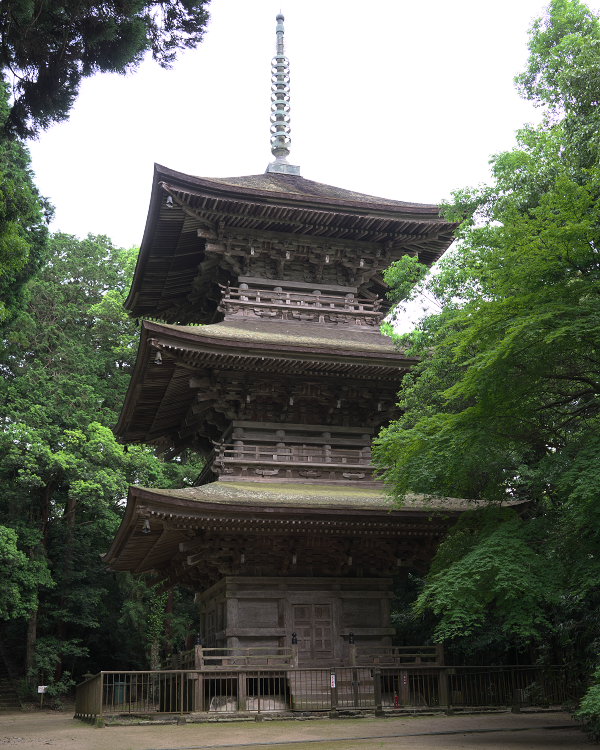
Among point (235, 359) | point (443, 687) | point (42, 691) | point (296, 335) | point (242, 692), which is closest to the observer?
point (242, 692)

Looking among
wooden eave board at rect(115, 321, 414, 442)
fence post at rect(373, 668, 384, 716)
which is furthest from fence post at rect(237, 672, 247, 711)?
wooden eave board at rect(115, 321, 414, 442)

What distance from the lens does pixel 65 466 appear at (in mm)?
33812

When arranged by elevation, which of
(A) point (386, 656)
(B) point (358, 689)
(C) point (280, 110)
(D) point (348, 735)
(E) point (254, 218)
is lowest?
(D) point (348, 735)

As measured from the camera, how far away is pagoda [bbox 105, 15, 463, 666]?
16.7m

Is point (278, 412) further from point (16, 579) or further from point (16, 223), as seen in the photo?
point (16, 579)

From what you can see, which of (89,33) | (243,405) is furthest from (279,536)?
(89,33)

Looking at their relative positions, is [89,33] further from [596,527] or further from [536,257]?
[596,527]

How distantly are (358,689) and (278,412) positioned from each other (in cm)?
629

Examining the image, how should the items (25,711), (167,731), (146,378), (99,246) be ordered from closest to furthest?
(167,731) < (146,378) < (25,711) < (99,246)

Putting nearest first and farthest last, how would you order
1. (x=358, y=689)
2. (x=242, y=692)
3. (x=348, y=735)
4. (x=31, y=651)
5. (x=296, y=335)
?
(x=348, y=735), (x=242, y=692), (x=358, y=689), (x=296, y=335), (x=31, y=651)

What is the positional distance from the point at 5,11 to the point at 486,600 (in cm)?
1007

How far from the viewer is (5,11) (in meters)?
8.98

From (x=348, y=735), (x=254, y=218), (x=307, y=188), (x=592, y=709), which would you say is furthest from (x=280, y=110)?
(x=592, y=709)

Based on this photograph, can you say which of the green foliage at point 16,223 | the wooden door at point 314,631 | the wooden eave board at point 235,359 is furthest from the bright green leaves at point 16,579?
the wooden door at point 314,631
